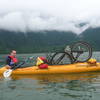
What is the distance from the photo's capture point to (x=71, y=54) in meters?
19.3

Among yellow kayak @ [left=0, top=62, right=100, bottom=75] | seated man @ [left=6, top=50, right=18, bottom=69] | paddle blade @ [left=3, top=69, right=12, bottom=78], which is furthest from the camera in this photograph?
seated man @ [left=6, top=50, right=18, bottom=69]

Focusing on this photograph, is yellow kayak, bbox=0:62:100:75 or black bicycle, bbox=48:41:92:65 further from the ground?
black bicycle, bbox=48:41:92:65

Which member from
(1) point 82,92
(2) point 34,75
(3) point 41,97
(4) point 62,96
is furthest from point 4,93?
A: (2) point 34,75

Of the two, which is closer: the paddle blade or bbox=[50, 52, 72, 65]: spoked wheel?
the paddle blade

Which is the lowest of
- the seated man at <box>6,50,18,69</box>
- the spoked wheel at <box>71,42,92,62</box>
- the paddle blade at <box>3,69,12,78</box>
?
the paddle blade at <box>3,69,12,78</box>

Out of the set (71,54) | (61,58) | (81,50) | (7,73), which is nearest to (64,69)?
(61,58)

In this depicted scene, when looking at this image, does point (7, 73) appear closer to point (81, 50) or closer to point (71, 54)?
point (71, 54)

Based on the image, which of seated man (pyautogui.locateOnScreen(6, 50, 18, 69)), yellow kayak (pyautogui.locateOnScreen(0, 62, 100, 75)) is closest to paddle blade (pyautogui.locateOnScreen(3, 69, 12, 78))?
yellow kayak (pyautogui.locateOnScreen(0, 62, 100, 75))

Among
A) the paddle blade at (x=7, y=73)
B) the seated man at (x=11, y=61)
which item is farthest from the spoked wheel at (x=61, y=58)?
the paddle blade at (x=7, y=73)

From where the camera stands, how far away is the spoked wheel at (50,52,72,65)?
19.2 meters

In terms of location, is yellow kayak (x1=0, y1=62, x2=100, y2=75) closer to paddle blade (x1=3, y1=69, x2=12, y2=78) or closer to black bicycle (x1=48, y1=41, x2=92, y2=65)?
paddle blade (x1=3, y1=69, x2=12, y2=78)

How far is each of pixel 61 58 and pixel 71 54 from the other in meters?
0.96

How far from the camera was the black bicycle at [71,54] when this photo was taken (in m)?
19.2

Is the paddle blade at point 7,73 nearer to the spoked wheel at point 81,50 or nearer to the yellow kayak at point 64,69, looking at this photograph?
the yellow kayak at point 64,69
